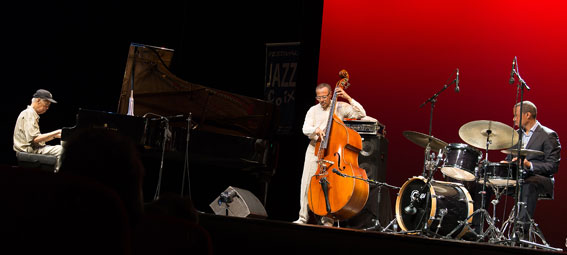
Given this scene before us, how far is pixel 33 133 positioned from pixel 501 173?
541 centimetres

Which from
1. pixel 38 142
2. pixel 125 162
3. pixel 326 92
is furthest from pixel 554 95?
pixel 125 162

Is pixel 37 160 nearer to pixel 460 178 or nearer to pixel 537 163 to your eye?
pixel 460 178

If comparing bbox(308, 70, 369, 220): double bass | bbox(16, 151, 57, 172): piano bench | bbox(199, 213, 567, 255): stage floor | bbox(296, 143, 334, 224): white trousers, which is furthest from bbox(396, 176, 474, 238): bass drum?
bbox(16, 151, 57, 172): piano bench

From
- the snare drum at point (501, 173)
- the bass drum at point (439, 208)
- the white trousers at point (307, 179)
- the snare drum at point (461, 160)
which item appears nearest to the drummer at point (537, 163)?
the snare drum at point (501, 173)

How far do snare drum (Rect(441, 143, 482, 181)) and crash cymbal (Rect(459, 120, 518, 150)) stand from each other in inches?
4.2

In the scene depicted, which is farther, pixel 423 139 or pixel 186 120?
pixel 186 120

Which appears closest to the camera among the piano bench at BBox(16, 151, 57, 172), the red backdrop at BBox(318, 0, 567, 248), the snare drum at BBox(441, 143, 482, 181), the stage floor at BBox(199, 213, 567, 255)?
the stage floor at BBox(199, 213, 567, 255)

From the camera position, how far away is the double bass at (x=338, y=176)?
577 cm

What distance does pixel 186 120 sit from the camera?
22.1 feet

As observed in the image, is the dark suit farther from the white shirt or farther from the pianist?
the pianist

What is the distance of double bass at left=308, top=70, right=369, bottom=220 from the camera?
5.77m

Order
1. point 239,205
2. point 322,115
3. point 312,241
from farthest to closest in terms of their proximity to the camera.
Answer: point 322,115
point 239,205
point 312,241

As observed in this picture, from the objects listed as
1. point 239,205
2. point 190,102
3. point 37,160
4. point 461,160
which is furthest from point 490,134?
point 37,160

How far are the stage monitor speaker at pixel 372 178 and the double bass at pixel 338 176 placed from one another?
55 centimetres
